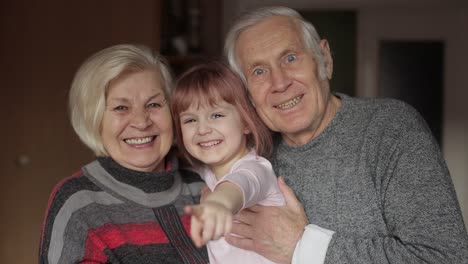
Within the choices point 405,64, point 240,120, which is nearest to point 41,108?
point 240,120

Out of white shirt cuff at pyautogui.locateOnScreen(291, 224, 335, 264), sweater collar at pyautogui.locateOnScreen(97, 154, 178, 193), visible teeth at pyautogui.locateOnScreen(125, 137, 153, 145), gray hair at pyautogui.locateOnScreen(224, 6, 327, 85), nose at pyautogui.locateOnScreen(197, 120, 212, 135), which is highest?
gray hair at pyautogui.locateOnScreen(224, 6, 327, 85)

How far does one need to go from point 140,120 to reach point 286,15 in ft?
1.95

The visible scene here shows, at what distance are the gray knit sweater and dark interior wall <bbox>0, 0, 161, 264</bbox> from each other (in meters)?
1.67

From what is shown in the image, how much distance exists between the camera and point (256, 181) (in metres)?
1.42

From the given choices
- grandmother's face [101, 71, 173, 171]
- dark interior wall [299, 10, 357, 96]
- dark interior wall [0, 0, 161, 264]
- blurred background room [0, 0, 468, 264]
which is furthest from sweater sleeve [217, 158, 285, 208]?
dark interior wall [299, 10, 357, 96]

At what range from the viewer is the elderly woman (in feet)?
5.14

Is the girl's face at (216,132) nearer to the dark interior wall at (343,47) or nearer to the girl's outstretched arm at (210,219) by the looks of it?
the girl's outstretched arm at (210,219)

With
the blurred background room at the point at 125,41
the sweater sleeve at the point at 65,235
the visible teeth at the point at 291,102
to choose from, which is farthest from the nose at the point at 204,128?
the blurred background room at the point at 125,41

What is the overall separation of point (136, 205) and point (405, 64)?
279 centimetres

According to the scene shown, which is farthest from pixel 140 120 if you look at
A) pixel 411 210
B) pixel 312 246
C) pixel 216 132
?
pixel 411 210

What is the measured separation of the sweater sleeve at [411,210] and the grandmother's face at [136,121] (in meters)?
0.70

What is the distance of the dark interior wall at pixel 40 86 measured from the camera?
2.82 m

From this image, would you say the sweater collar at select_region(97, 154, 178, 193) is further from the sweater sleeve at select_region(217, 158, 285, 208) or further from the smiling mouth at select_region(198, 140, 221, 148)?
the sweater sleeve at select_region(217, 158, 285, 208)

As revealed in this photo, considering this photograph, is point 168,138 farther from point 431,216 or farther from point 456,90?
point 456,90
